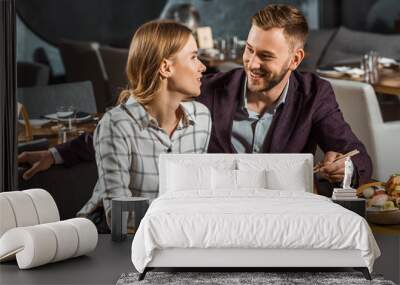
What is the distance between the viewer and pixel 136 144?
283 inches

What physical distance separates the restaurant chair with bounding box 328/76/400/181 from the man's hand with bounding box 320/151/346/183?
258 millimetres

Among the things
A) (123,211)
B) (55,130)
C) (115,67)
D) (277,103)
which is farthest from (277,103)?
(55,130)

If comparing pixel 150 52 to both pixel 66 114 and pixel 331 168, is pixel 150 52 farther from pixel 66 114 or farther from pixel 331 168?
pixel 331 168

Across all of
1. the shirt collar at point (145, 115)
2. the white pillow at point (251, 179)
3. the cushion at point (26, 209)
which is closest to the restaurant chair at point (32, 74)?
the shirt collar at point (145, 115)

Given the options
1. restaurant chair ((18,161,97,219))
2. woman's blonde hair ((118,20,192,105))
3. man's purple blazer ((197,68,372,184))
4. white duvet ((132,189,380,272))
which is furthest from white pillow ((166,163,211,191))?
white duvet ((132,189,380,272))

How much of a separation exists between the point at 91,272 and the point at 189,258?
2.32 feet

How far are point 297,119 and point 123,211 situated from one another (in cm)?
154

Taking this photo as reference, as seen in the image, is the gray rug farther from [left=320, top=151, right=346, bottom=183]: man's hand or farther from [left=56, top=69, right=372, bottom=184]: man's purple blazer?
[left=56, top=69, right=372, bottom=184]: man's purple blazer

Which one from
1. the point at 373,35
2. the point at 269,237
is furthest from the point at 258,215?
the point at 373,35

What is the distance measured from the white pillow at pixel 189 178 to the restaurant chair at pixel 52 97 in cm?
100

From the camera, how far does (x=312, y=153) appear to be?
718 centimetres

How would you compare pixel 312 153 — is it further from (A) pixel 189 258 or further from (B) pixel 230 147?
(A) pixel 189 258

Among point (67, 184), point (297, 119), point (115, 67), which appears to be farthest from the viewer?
point (67, 184)

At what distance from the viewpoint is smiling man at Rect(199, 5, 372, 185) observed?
23.5ft
